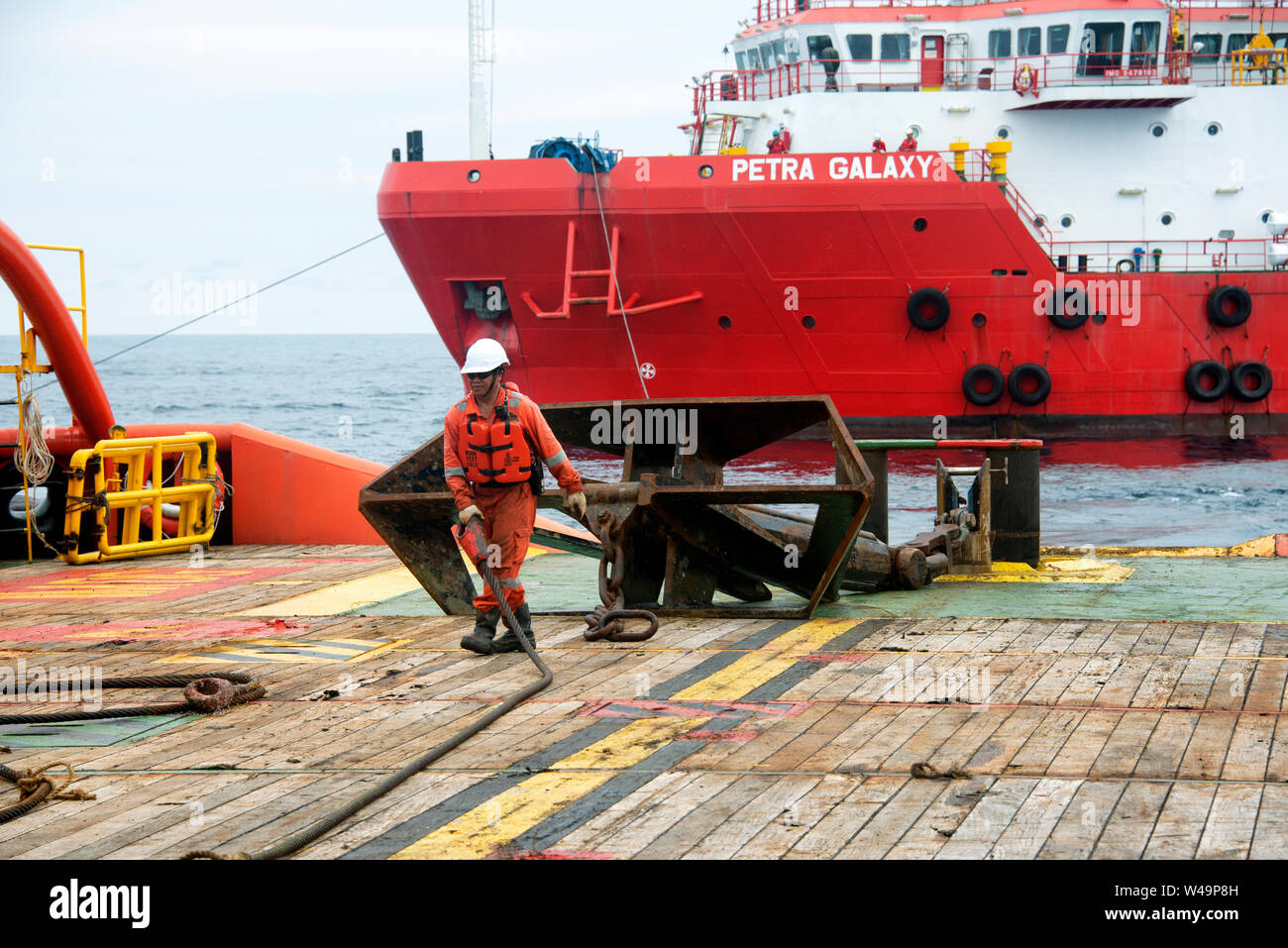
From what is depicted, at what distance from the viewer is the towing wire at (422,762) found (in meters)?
3.55

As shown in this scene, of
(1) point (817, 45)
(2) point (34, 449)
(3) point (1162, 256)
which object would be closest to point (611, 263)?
(1) point (817, 45)

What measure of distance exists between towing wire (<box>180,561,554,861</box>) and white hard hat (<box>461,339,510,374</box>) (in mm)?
973

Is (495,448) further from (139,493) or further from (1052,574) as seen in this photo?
(139,493)

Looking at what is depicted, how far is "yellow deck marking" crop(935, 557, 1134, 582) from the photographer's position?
8.96m

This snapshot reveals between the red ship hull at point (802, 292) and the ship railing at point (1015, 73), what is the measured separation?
157 inches

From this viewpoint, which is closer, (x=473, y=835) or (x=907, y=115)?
(x=473, y=835)

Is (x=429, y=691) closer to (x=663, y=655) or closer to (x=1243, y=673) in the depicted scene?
(x=663, y=655)

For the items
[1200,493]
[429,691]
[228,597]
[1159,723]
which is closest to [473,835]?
[429,691]

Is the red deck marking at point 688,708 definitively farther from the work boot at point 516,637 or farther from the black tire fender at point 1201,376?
the black tire fender at point 1201,376

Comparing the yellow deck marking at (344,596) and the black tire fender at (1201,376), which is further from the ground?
the black tire fender at (1201,376)

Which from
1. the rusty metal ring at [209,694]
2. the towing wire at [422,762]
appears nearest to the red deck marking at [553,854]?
the towing wire at [422,762]

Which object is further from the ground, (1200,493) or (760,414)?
(760,414)

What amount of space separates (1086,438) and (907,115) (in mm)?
6536

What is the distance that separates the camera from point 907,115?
76.6 ft
